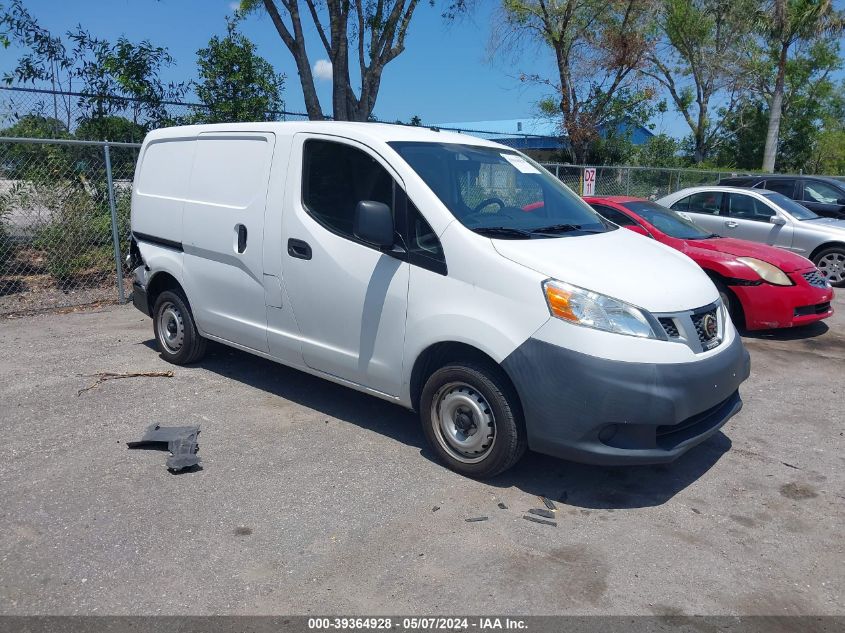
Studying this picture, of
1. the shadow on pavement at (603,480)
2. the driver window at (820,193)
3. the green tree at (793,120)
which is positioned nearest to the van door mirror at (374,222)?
the shadow on pavement at (603,480)

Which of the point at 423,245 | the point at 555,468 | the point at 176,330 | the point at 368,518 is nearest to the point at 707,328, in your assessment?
the point at 555,468

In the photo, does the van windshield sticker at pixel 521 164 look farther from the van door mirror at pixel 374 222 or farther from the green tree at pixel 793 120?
the green tree at pixel 793 120

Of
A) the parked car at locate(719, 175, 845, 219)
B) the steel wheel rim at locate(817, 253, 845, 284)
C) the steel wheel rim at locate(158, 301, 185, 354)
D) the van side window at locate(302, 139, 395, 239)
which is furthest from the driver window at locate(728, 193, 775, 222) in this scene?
the steel wheel rim at locate(158, 301, 185, 354)

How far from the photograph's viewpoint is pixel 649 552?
11.8ft

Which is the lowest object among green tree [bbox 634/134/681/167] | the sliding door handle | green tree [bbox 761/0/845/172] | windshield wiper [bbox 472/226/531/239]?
the sliding door handle

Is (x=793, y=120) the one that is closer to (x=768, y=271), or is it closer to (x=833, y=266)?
(x=833, y=266)

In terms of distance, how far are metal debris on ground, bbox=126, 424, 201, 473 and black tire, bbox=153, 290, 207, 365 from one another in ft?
4.19

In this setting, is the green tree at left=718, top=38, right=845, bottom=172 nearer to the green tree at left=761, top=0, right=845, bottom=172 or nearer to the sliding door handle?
the green tree at left=761, top=0, right=845, bottom=172

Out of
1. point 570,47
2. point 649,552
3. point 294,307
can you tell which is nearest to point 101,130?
point 294,307

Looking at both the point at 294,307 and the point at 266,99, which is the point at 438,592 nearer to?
the point at 294,307

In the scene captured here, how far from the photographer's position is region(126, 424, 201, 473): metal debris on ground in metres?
4.40

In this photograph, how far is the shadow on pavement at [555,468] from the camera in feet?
13.8

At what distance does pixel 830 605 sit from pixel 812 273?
5.59 metres

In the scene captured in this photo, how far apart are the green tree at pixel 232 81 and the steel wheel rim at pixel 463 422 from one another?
891 centimetres
